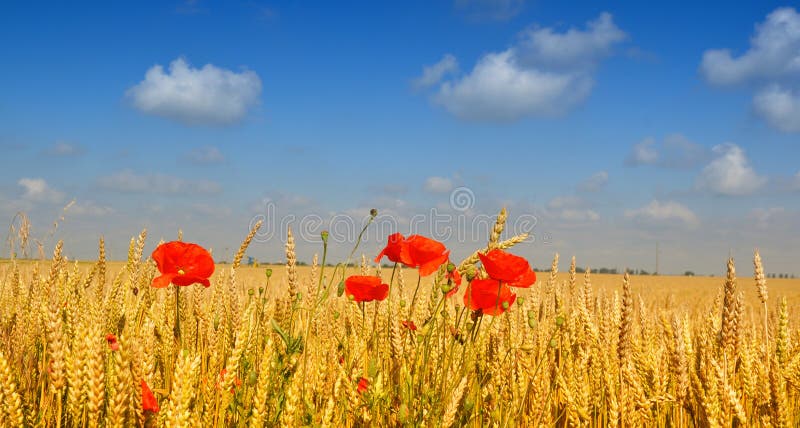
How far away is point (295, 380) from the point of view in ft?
5.02

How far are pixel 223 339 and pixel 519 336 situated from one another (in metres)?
1.42

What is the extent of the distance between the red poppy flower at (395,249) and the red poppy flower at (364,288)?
0.12m

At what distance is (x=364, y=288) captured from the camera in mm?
2338

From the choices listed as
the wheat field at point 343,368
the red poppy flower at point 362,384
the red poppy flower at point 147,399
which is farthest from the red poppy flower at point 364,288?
the red poppy flower at point 147,399

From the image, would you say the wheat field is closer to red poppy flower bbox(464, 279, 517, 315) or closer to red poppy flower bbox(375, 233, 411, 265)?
red poppy flower bbox(464, 279, 517, 315)

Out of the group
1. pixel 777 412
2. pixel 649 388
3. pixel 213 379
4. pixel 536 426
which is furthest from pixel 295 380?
pixel 777 412

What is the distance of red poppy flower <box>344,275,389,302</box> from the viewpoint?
230 centimetres

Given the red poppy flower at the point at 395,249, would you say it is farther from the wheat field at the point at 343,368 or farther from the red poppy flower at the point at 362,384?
the red poppy flower at the point at 362,384

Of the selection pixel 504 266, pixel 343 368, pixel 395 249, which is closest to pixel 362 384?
pixel 343 368

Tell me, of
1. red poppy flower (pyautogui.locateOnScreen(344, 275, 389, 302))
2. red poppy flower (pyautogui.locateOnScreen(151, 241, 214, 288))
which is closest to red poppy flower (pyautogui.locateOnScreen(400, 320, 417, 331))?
red poppy flower (pyautogui.locateOnScreen(344, 275, 389, 302))

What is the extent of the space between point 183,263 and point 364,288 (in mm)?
698

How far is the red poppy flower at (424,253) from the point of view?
217 cm

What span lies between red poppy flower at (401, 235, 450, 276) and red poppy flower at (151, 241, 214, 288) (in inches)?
29.2

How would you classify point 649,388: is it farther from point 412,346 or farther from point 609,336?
point 412,346
